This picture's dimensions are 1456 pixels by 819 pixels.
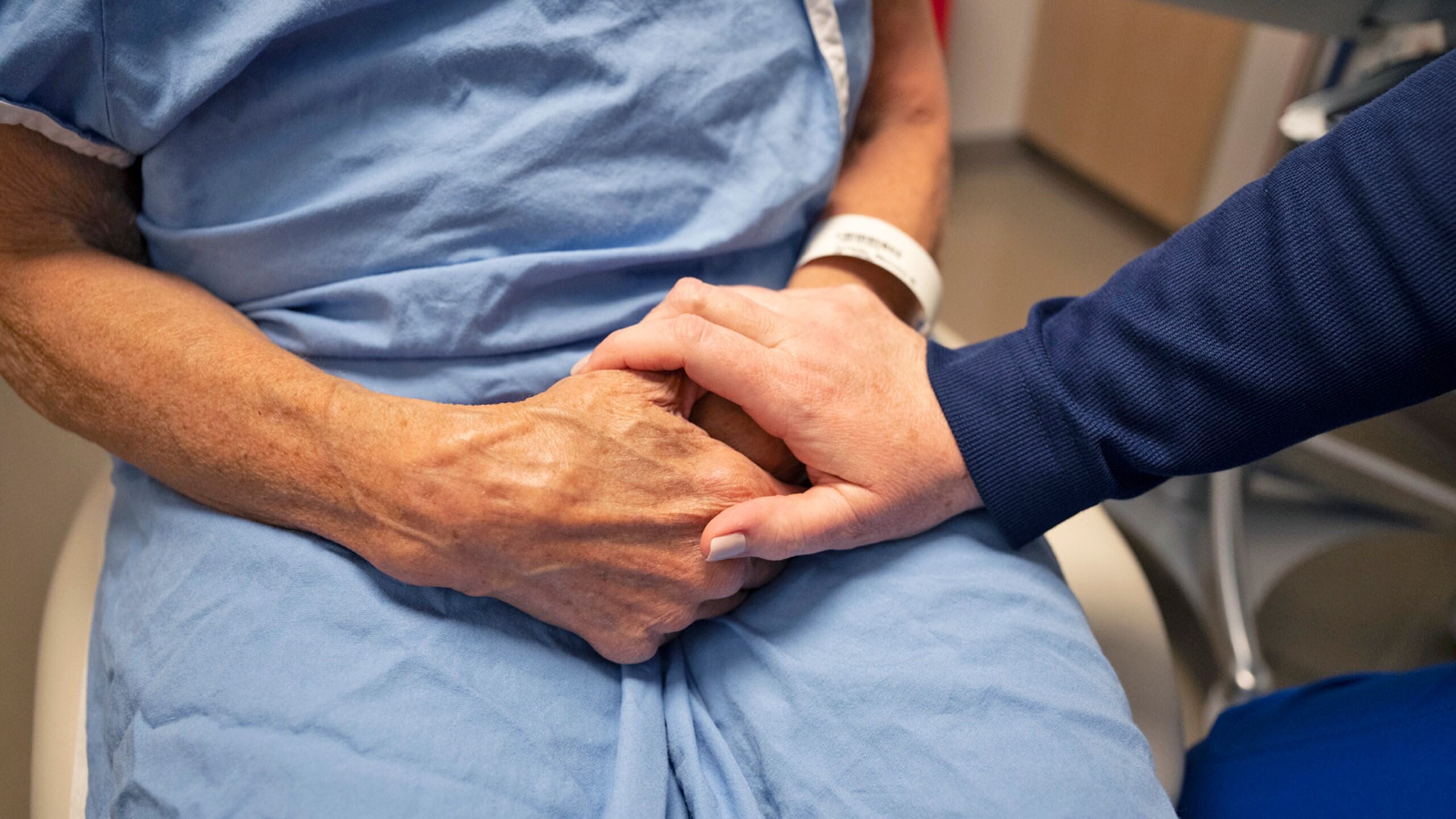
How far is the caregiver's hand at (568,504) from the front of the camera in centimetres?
56

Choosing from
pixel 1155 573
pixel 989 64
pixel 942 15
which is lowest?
pixel 1155 573

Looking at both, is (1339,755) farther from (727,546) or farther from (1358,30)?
(1358,30)

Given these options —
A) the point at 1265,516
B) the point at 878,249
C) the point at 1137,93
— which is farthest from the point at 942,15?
the point at 878,249

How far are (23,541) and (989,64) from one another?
2742 millimetres

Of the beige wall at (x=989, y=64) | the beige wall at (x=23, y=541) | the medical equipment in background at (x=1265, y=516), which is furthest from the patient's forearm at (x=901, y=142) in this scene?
the beige wall at (x=989, y=64)

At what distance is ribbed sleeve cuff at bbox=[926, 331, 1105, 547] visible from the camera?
2.04 ft

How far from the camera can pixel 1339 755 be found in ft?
2.11

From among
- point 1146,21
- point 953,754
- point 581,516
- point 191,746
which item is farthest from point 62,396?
point 1146,21

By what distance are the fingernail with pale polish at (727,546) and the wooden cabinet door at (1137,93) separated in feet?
6.66

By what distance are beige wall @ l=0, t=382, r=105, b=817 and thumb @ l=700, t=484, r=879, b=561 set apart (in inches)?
27.5

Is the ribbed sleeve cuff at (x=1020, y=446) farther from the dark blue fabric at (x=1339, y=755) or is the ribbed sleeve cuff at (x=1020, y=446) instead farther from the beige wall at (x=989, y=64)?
the beige wall at (x=989, y=64)

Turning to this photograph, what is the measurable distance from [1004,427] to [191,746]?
542 mm

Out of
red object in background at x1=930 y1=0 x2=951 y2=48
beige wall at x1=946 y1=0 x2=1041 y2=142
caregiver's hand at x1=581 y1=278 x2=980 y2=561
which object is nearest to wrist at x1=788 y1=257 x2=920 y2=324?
caregiver's hand at x1=581 y1=278 x2=980 y2=561

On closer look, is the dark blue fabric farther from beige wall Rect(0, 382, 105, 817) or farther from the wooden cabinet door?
the wooden cabinet door
